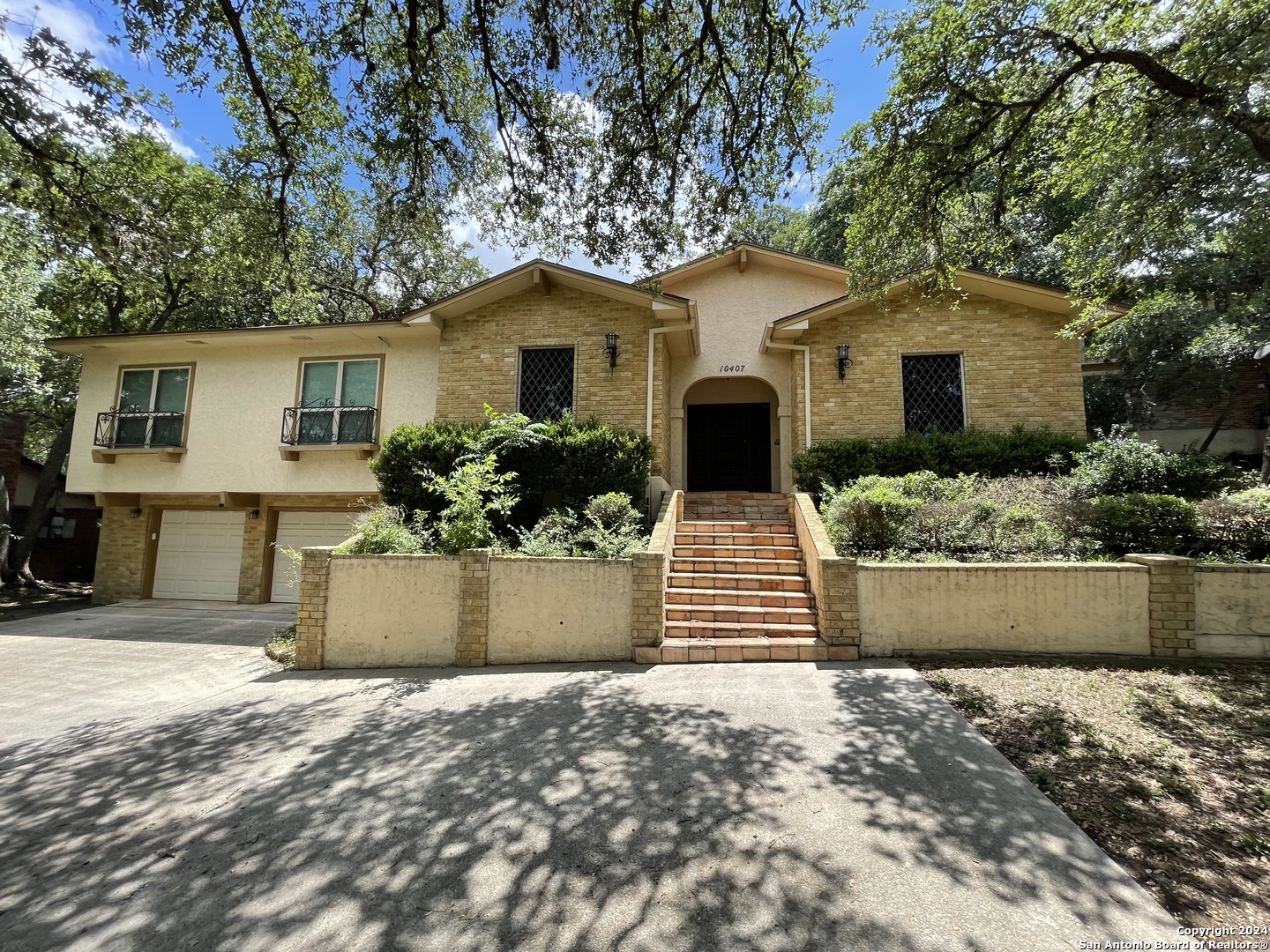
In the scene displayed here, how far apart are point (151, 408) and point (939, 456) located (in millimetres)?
16232

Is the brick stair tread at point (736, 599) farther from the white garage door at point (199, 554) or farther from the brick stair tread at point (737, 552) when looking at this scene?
the white garage door at point (199, 554)

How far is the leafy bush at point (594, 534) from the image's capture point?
640 cm

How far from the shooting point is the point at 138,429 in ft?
38.1

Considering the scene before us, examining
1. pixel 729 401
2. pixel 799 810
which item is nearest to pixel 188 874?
pixel 799 810

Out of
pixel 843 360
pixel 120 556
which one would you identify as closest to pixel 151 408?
pixel 120 556

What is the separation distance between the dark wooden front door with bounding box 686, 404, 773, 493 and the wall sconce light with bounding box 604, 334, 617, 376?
123 inches

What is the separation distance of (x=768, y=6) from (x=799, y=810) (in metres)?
7.11

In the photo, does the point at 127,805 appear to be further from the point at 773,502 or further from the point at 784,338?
the point at 784,338

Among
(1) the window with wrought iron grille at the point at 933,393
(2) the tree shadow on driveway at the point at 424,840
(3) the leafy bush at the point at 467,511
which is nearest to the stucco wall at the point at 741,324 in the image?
(1) the window with wrought iron grille at the point at 933,393

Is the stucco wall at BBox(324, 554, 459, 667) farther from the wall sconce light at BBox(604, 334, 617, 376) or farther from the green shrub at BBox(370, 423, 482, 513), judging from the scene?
the wall sconce light at BBox(604, 334, 617, 376)

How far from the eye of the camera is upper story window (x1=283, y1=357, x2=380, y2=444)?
10977 mm

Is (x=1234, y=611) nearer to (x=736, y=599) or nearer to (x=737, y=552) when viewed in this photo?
(x=736, y=599)

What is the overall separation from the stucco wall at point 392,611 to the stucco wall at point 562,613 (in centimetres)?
58

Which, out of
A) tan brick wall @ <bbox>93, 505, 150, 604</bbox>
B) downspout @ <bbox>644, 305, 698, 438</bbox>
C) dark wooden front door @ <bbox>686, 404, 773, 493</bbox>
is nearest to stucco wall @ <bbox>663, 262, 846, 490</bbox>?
dark wooden front door @ <bbox>686, 404, 773, 493</bbox>
